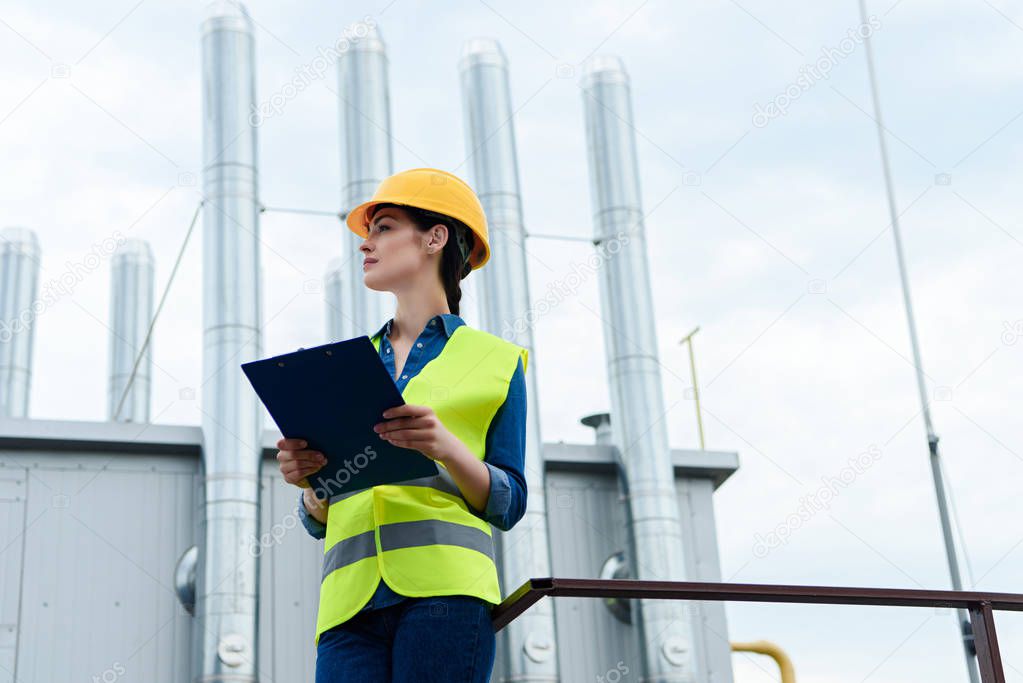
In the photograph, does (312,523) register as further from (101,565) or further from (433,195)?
(101,565)

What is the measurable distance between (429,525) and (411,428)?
194mm

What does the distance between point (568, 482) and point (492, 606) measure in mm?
5736

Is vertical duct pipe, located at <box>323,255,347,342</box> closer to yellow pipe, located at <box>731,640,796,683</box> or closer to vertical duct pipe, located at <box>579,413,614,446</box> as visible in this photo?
vertical duct pipe, located at <box>579,413,614,446</box>

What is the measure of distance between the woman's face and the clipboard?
0.40 m

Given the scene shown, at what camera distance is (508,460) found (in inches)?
83.7

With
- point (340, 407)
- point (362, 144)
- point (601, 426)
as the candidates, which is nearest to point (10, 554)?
point (362, 144)

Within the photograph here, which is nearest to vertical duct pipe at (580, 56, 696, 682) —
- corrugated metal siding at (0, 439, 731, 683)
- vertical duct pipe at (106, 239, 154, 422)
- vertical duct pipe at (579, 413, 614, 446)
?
corrugated metal siding at (0, 439, 731, 683)

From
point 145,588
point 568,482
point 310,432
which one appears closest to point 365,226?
point 310,432

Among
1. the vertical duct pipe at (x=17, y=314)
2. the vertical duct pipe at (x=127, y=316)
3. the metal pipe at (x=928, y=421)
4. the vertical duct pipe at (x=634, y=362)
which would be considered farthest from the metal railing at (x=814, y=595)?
the vertical duct pipe at (x=127, y=316)

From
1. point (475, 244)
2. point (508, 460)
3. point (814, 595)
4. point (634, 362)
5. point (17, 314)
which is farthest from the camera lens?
point (17, 314)

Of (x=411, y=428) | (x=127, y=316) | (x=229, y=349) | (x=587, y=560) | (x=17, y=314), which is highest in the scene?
(x=127, y=316)

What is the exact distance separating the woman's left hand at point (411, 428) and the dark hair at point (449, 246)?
1.66 feet

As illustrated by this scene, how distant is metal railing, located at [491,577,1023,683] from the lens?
240 cm

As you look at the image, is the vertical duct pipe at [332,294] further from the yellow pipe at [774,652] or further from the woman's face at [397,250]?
the woman's face at [397,250]
